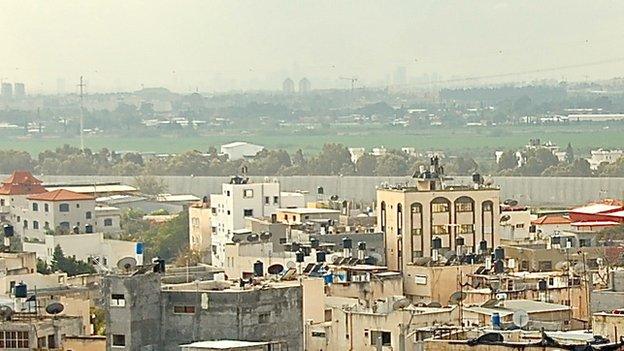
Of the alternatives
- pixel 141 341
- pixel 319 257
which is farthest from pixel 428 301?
pixel 141 341

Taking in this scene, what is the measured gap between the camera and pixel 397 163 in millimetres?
104375

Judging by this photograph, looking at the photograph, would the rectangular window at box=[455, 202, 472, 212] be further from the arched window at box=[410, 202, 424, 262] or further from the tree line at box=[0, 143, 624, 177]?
the tree line at box=[0, 143, 624, 177]

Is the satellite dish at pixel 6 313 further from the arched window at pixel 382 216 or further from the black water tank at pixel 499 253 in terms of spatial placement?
the arched window at pixel 382 216

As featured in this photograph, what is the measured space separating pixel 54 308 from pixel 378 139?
152 m

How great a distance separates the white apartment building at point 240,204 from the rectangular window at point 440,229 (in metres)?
12.5

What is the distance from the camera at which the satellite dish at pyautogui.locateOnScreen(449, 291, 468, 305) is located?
28.0 metres

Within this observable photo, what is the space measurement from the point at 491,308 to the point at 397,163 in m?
79.3

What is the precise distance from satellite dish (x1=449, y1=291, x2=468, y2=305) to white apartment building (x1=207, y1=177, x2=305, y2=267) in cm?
2026

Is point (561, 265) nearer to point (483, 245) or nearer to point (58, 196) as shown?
point (483, 245)

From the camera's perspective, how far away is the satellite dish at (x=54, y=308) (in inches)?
942

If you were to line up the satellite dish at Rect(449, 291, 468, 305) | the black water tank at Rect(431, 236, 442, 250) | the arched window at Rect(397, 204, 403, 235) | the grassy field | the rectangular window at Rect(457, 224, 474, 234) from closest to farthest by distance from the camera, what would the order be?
the satellite dish at Rect(449, 291, 468, 305), the black water tank at Rect(431, 236, 442, 250), the arched window at Rect(397, 204, 403, 235), the rectangular window at Rect(457, 224, 474, 234), the grassy field

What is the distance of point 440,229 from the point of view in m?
37.9

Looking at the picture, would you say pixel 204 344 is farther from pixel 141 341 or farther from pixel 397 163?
pixel 397 163

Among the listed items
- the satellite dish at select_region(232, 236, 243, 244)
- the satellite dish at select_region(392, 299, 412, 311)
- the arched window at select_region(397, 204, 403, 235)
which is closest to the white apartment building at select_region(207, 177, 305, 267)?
the satellite dish at select_region(232, 236, 243, 244)
